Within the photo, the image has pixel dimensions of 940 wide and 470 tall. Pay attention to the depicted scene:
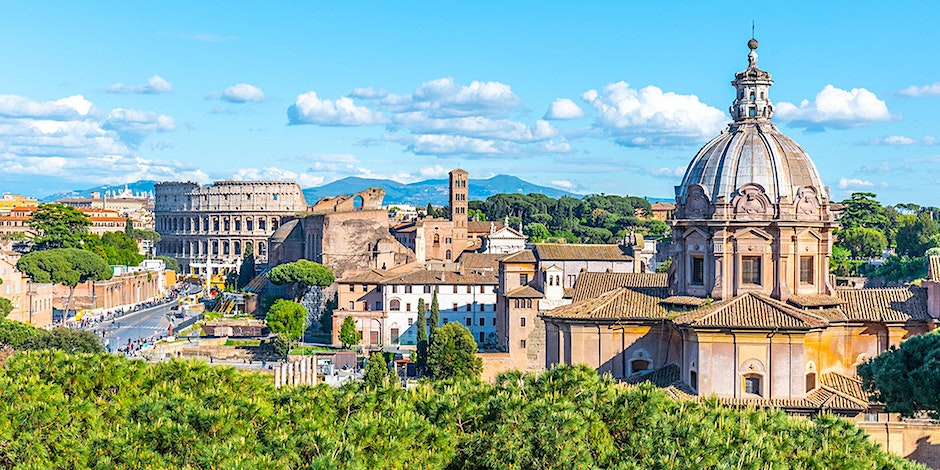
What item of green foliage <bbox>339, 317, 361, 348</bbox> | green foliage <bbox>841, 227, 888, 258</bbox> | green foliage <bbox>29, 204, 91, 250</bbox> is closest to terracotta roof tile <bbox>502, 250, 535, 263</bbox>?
green foliage <bbox>339, 317, 361, 348</bbox>

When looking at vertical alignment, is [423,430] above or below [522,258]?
below

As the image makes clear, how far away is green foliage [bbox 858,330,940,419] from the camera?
841 inches

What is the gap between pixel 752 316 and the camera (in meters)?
23.7

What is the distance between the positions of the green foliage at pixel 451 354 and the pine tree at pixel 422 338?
0.90 m

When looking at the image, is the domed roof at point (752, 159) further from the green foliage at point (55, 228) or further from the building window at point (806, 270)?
the green foliage at point (55, 228)

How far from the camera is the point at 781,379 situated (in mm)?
23453

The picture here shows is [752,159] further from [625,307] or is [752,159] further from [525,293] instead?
[525,293]

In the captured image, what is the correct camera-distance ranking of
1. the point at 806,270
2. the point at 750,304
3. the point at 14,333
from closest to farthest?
the point at 750,304 < the point at 806,270 < the point at 14,333

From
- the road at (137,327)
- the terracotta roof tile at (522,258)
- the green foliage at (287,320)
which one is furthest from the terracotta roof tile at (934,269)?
the road at (137,327)

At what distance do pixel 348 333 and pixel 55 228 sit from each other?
34.2m

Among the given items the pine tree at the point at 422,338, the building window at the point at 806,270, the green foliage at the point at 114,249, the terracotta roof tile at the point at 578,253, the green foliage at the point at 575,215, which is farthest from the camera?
the green foliage at the point at 575,215

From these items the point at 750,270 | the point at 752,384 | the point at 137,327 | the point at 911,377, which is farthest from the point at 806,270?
the point at 137,327

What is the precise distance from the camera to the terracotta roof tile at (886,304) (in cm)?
2522

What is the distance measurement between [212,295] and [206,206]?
40.9 m
